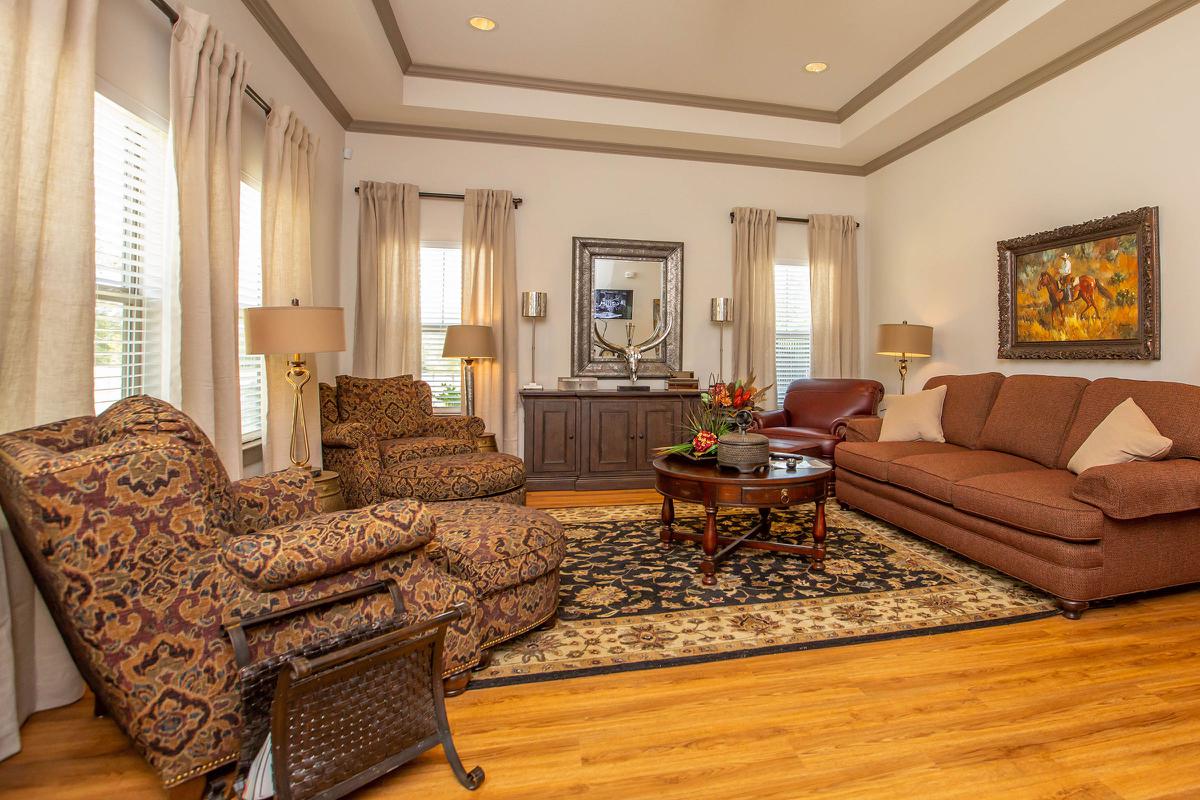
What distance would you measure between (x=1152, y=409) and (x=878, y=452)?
1391 mm

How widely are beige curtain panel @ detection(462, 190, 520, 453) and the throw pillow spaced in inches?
34.9

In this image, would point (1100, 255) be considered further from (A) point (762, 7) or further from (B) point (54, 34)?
(B) point (54, 34)

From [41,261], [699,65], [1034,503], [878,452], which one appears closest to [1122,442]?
[1034,503]

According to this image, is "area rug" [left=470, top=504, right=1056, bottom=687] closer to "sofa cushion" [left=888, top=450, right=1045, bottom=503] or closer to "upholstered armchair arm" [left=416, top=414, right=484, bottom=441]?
"sofa cushion" [left=888, top=450, right=1045, bottom=503]

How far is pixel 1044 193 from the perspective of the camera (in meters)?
4.29

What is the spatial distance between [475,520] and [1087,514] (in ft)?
8.60

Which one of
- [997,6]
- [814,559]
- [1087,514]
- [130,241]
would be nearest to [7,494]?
[130,241]

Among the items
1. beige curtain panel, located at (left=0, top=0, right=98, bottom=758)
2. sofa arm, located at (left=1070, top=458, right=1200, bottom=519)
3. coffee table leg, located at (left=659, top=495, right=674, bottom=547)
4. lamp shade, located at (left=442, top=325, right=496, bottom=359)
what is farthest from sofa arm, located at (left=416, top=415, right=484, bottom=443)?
sofa arm, located at (left=1070, top=458, right=1200, bottom=519)

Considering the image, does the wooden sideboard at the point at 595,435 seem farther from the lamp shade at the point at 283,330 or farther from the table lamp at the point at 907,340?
the lamp shade at the point at 283,330

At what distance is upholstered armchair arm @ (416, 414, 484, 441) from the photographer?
14.6ft

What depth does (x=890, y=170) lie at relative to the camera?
19.3ft

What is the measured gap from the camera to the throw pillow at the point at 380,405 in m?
4.30

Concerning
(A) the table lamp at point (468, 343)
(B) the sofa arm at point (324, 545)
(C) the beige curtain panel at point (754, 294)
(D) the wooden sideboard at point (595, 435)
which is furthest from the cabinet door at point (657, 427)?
(B) the sofa arm at point (324, 545)

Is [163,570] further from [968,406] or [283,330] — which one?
[968,406]
